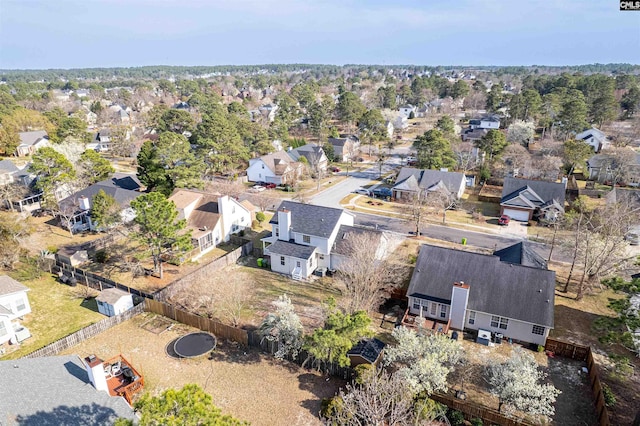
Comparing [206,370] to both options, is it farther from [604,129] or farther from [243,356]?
[604,129]

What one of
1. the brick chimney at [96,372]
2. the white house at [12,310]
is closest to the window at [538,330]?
the brick chimney at [96,372]

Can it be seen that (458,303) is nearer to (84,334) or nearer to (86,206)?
(84,334)

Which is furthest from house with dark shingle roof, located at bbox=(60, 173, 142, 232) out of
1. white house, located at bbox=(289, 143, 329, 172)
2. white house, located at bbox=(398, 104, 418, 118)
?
white house, located at bbox=(398, 104, 418, 118)

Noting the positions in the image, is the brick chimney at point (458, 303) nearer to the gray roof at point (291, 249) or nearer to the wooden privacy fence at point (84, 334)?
the gray roof at point (291, 249)

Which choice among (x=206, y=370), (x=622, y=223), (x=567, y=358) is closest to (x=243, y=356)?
(x=206, y=370)

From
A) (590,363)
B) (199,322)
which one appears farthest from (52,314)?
(590,363)

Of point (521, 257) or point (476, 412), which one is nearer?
point (476, 412)
